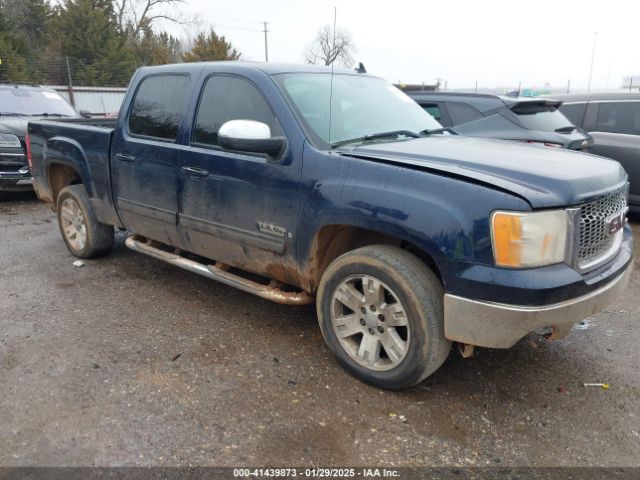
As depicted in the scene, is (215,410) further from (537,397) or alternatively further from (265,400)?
(537,397)

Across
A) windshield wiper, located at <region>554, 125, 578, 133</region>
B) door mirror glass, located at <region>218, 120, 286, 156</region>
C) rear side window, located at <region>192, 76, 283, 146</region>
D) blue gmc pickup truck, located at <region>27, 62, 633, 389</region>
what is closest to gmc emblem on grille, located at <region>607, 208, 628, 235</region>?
blue gmc pickup truck, located at <region>27, 62, 633, 389</region>

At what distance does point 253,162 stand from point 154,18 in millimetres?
42032

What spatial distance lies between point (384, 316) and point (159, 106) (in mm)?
2578

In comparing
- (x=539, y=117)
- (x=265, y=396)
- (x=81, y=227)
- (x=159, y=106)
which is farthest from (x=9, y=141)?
→ (x=539, y=117)

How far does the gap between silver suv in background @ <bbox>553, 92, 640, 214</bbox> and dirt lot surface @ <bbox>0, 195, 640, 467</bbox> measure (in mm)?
3260

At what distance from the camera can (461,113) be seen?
679cm

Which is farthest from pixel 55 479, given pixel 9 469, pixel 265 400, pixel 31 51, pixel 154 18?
pixel 154 18

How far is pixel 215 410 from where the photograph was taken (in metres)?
2.87

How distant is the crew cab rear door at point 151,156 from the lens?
403 cm

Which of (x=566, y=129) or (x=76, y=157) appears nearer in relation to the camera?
(x=76, y=157)

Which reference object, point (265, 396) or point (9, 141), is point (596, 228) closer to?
point (265, 396)

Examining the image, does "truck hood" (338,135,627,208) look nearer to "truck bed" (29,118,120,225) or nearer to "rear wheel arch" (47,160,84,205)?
"truck bed" (29,118,120,225)

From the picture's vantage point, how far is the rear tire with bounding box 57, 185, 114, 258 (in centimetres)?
512

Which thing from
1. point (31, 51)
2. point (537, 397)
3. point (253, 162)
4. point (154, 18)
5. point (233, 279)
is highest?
point (154, 18)
